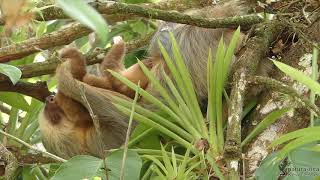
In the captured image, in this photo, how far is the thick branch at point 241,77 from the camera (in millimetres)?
1506

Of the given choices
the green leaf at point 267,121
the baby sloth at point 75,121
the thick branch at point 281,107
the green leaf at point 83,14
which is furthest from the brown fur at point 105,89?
the green leaf at point 83,14

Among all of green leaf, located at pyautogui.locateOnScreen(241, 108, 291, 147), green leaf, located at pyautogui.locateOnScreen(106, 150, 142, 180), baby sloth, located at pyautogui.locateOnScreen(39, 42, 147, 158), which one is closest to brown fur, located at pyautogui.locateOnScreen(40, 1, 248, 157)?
baby sloth, located at pyautogui.locateOnScreen(39, 42, 147, 158)

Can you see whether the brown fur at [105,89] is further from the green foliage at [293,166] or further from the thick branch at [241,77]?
the green foliage at [293,166]

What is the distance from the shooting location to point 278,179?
166cm

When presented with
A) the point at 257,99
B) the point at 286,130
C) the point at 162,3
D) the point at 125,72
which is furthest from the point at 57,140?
the point at 286,130

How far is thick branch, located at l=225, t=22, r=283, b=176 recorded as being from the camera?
4.94ft

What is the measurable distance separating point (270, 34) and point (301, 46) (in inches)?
6.0

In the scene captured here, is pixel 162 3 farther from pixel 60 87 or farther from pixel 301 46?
pixel 301 46

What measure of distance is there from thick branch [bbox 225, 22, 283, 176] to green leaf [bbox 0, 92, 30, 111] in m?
1.38

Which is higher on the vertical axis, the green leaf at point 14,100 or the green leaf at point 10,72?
the green leaf at point 10,72

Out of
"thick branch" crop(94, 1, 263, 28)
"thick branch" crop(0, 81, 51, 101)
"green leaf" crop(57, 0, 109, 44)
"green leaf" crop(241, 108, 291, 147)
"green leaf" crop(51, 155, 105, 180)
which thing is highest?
"thick branch" crop(94, 1, 263, 28)

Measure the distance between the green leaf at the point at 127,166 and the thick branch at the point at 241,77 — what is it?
1.23ft

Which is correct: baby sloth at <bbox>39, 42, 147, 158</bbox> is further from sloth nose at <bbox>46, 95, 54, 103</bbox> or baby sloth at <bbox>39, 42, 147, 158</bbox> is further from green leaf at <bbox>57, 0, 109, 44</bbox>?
green leaf at <bbox>57, 0, 109, 44</bbox>

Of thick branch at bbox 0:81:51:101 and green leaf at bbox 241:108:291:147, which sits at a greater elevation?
thick branch at bbox 0:81:51:101
